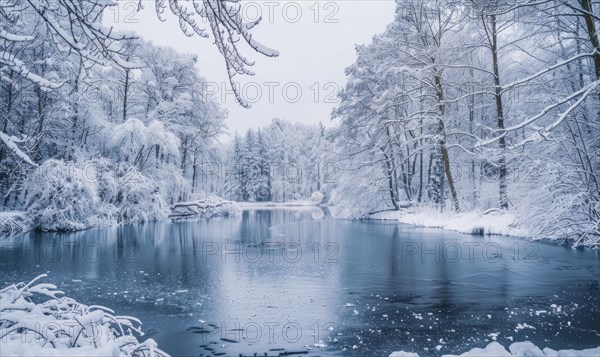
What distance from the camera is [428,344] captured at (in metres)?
4.68

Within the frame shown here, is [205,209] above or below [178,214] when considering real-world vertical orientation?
above

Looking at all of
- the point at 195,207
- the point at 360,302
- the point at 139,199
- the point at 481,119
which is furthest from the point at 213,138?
the point at 360,302

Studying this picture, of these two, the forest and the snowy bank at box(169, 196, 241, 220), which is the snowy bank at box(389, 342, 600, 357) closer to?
the forest

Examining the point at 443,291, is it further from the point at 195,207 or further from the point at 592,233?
the point at 195,207

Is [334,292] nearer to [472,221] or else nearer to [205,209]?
[472,221]

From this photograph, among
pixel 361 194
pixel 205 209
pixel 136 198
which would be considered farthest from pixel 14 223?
pixel 361 194

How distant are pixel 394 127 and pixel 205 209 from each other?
49.6 feet

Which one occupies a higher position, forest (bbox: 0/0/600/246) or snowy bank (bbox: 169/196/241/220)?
forest (bbox: 0/0/600/246)

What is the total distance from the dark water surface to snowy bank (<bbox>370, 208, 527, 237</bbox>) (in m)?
1.55

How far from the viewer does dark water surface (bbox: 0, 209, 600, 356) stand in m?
4.90

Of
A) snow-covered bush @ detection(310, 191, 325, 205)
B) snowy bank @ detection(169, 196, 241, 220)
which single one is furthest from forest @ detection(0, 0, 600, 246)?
snow-covered bush @ detection(310, 191, 325, 205)

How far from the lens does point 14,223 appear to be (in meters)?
16.3

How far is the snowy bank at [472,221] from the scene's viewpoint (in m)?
14.9

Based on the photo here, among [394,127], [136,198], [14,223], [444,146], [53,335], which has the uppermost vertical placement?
[394,127]
